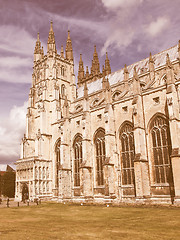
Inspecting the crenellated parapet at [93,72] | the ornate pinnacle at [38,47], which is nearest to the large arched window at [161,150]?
the crenellated parapet at [93,72]

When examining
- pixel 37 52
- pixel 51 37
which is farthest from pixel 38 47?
pixel 51 37

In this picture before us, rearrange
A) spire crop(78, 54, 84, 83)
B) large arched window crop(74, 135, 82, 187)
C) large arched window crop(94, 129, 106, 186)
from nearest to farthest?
large arched window crop(94, 129, 106, 186) → large arched window crop(74, 135, 82, 187) → spire crop(78, 54, 84, 83)

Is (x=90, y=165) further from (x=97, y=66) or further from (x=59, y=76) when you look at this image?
(x=97, y=66)

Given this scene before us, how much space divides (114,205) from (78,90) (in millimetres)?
30966

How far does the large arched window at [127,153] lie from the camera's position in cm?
2627

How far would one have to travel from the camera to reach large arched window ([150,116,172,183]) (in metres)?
23.3

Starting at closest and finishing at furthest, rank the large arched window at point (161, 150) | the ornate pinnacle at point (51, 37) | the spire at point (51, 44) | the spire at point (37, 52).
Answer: the large arched window at point (161, 150) → the spire at point (51, 44) → the ornate pinnacle at point (51, 37) → the spire at point (37, 52)

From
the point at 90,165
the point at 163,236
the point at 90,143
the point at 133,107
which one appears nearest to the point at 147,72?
the point at 133,107

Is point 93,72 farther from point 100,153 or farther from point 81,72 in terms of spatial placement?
point 100,153

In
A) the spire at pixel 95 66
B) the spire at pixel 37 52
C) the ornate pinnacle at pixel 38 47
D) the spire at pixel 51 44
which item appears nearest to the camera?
the spire at pixel 51 44

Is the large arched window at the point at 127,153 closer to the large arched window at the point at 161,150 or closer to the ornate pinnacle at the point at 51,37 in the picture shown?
the large arched window at the point at 161,150

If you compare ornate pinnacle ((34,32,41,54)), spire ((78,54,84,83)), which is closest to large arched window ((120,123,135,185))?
ornate pinnacle ((34,32,41,54))

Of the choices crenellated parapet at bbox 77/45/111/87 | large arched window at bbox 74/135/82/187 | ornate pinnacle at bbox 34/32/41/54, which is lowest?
large arched window at bbox 74/135/82/187

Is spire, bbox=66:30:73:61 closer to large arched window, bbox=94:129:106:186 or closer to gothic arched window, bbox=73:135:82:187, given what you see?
gothic arched window, bbox=73:135:82:187
